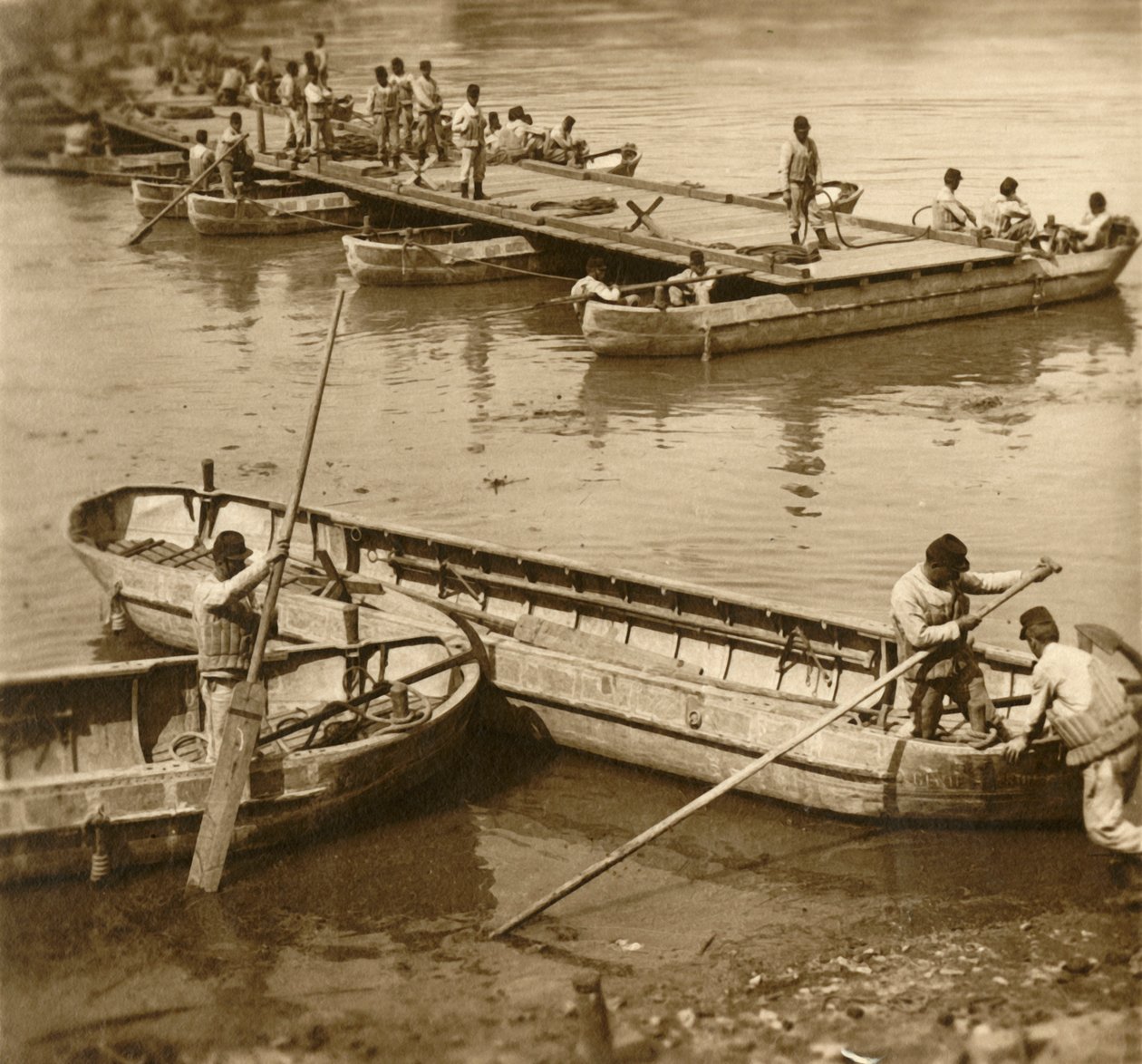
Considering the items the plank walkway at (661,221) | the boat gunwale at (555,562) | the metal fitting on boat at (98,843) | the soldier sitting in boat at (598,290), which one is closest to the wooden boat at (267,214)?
the plank walkway at (661,221)

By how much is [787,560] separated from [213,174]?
18139mm

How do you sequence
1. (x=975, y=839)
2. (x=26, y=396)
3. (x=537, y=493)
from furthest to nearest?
(x=26, y=396) < (x=537, y=493) < (x=975, y=839)

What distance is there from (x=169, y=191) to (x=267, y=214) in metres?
2.17

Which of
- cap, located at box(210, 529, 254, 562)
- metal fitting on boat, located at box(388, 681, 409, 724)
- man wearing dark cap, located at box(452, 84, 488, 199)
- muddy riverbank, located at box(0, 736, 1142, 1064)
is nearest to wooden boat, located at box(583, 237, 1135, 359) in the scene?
man wearing dark cap, located at box(452, 84, 488, 199)

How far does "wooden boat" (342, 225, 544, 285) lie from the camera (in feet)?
75.5

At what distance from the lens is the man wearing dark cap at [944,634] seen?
29.6 feet

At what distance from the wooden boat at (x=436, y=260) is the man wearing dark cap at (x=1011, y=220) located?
6.55 meters

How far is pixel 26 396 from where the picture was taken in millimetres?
19062

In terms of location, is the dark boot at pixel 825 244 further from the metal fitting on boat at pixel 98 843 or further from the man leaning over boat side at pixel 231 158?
the metal fitting on boat at pixel 98 843

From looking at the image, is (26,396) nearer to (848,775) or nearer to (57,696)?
(57,696)

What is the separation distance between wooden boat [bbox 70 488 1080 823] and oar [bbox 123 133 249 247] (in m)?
14.2

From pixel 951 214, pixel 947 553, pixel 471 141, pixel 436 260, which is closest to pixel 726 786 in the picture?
pixel 947 553

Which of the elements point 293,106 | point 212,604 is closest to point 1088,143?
point 293,106

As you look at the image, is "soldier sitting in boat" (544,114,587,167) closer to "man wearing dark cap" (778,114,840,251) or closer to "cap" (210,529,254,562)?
"man wearing dark cap" (778,114,840,251)
